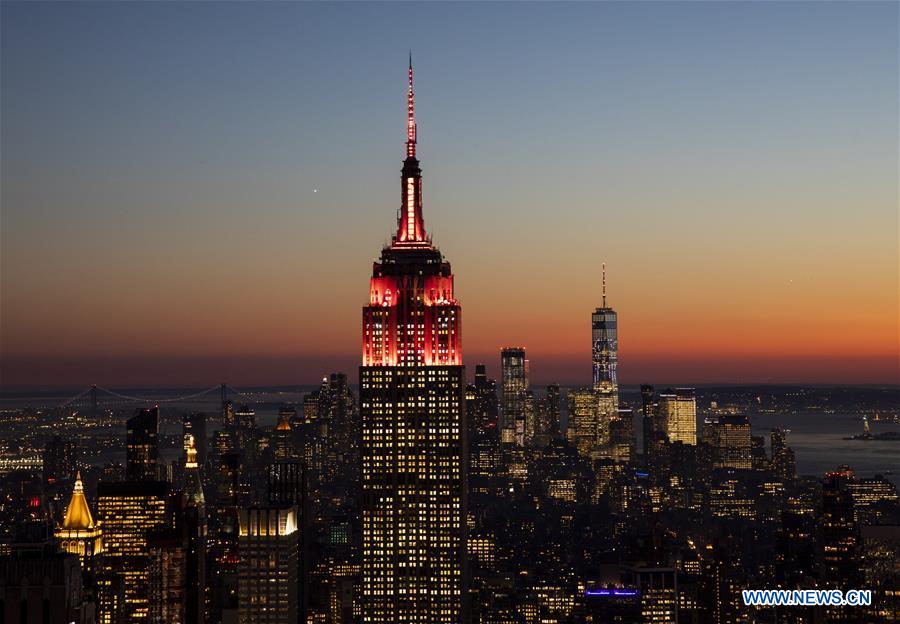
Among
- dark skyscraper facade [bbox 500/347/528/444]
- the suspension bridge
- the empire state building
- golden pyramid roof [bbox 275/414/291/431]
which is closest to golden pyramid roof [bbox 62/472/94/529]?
the suspension bridge

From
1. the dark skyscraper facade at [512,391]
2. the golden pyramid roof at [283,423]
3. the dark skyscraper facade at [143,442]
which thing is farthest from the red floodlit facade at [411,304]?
the dark skyscraper facade at [512,391]

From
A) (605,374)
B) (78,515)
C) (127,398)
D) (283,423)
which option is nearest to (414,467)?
(78,515)

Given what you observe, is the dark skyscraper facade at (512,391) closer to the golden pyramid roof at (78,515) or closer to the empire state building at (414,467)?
the golden pyramid roof at (78,515)

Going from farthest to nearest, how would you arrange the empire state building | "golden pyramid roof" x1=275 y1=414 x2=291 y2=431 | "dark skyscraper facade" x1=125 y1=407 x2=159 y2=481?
"golden pyramid roof" x1=275 y1=414 x2=291 y2=431 → "dark skyscraper facade" x1=125 y1=407 x2=159 y2=481 → the empire state building

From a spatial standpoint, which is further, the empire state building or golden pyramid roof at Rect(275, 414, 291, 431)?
golden pyramid roof at Rect(275, 414, 291, 431)

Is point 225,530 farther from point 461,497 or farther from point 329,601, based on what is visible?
point 461,497

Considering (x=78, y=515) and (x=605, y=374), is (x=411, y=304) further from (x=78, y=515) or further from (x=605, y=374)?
(x=605, y=374)

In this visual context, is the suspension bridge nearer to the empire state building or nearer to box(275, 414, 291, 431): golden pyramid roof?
box(275, 414, 291, 431): golden pyramid roof
